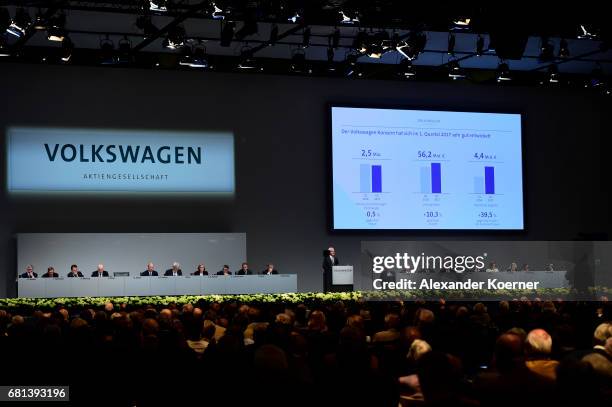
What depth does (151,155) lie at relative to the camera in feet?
65.0

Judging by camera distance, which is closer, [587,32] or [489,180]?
[587,32]

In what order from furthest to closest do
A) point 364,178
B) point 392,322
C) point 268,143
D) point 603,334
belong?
point 268,143 → point 364,178 → point 392,322 → point 603,334

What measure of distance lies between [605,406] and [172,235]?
16.6m

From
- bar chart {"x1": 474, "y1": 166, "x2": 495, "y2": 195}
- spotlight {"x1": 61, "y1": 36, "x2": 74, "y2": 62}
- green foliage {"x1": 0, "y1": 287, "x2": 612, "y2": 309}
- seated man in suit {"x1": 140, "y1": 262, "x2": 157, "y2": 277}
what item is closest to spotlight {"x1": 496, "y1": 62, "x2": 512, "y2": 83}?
bar chart {"x1": 474, "y1": 166, "x2": 495, "y2": 195}

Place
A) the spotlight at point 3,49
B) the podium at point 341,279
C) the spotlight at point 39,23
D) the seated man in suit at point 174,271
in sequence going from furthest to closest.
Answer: the seated man in suit at point 174,271 → the podium at point 341,279 → the spotlight at point 3,49 → the spotlight at point 39,23

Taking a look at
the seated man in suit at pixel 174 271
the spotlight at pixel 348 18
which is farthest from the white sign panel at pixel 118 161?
the spotlight at pixel 348 18

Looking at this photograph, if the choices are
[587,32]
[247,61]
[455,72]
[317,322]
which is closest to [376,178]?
[455,72]

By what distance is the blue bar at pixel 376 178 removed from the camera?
20641mm

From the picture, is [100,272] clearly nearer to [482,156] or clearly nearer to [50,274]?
[50,274]

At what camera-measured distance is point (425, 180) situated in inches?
828

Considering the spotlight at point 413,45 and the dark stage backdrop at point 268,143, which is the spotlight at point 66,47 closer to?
the dark stage backdrop at point 268,143

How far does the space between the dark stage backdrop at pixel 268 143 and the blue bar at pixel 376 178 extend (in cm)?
115

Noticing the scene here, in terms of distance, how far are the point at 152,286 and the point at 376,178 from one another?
683 cm

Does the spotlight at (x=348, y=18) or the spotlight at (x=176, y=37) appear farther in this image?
the spotlight at (x=176, y=37)
